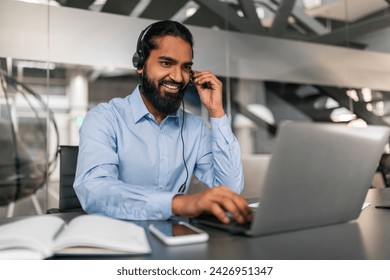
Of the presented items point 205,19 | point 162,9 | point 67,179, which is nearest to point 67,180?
point 67,179

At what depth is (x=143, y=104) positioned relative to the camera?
158 centimetres

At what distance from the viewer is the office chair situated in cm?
163

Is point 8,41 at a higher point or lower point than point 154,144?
higher

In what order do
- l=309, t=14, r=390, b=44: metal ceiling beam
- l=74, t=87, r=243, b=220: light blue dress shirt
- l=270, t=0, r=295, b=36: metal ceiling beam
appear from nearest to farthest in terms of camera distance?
l=74, t=87, r=243, b=220: light blue dress shirt
l=270, t=0, r=295, b=36: metal ceiling beam
l=309, t=14, r=390, b=44: metal ceiling beam

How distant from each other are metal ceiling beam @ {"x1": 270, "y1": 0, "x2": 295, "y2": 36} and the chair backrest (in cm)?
303

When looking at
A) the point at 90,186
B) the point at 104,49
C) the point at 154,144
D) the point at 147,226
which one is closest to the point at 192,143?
the point at 154,144

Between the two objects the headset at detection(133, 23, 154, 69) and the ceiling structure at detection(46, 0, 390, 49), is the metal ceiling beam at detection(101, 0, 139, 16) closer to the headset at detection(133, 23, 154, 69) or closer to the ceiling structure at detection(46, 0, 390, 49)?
the ceiling structure at detection(46, 0, 390, 49)

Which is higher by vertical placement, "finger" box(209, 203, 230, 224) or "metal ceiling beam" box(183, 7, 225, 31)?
"metal ceiling beam" box(183, 7, 225, 31)

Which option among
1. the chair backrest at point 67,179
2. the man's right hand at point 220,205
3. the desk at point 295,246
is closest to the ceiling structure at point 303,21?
the chair backrest at point 67,179

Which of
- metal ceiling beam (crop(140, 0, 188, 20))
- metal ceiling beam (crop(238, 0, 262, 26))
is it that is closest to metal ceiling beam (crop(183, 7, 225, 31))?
metal ceiling beam (crop(140, 0, 188, 20))

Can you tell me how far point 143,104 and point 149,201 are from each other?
70cm
